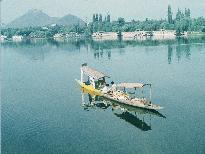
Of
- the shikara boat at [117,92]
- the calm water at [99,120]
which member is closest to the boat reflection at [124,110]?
the calm water at [99,120]

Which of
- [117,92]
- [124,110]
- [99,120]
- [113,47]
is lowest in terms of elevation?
[99,120]

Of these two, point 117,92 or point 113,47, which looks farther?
point 113,47

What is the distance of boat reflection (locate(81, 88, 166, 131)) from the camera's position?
4334 centimetres

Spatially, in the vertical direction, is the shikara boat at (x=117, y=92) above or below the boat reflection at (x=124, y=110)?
above

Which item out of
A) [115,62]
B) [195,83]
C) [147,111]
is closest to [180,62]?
[115,62]

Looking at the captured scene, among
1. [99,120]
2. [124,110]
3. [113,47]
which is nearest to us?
[99,120]

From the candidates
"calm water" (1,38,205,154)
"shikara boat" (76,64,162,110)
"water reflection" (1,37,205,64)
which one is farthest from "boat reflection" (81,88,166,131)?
"water reflection" (1,37,205,64)

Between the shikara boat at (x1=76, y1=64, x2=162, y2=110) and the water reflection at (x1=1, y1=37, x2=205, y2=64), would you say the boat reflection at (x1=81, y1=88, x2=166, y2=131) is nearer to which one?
the shikara boat at (x1=76, y1=64, x2=162, y2=110)

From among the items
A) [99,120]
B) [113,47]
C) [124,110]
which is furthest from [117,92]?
[113,47]

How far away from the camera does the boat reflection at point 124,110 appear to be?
142 feet

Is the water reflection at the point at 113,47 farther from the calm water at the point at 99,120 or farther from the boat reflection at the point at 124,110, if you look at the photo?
the boat reflection at the point at 124,110

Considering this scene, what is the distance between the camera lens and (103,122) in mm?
43875

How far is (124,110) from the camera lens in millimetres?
48594

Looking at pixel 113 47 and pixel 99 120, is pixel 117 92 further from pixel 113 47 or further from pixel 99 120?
pixel 113 47
